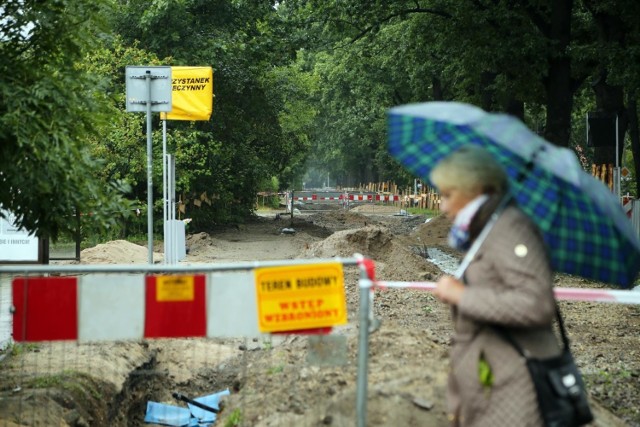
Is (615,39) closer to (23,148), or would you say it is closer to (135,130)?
(135,130)

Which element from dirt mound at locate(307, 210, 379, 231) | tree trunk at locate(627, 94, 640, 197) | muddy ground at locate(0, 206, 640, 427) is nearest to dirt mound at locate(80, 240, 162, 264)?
muddy ground at locate(0, 206, 640, 427)

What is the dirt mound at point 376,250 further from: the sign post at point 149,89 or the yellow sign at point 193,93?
the sign post at point 149,89

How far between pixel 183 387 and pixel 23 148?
3.75 m

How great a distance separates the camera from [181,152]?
2628 centimetres

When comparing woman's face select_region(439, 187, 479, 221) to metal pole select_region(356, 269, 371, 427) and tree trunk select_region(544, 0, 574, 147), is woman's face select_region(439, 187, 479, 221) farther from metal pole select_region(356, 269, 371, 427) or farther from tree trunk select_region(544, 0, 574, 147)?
tree trunk select_region(544, 0, 574, 147)

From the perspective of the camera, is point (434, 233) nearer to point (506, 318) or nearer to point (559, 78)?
point (559, 78)

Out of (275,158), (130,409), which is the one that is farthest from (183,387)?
(275,158)

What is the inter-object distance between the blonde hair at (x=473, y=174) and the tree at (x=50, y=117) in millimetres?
3932

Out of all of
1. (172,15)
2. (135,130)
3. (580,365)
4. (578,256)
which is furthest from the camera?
(172,15)

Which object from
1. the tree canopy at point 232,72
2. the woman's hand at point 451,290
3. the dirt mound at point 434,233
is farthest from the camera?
the dirt mound at point 434,233

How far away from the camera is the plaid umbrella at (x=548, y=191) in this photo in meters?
4.07

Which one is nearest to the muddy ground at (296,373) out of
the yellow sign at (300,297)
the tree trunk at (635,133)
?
the yellow sign at (300,297)

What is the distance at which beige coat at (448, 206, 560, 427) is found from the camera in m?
3.78

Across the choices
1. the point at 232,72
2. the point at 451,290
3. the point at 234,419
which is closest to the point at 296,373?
the point at 234,419
